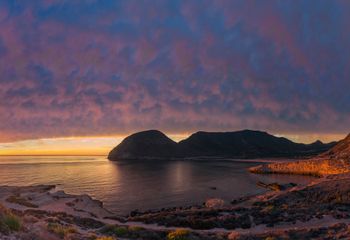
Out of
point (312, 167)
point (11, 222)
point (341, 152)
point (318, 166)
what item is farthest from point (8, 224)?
point (341, 152)

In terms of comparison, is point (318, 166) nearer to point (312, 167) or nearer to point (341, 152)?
point (312, 167)

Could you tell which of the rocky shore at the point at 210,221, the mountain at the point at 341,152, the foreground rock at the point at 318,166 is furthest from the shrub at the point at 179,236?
the mountain at the point at 341,152

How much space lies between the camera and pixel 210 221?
114 ft

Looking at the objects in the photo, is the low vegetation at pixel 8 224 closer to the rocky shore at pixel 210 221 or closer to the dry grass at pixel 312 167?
the rocky shore at pixel 210 221

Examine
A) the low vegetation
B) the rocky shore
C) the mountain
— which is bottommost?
the rocky shore

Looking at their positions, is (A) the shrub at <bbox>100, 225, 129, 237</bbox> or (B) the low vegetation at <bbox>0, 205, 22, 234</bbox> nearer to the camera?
(B) the low vegetation at <bbox>0, 205, 22, 234</bbox>

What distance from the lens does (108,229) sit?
103 feet

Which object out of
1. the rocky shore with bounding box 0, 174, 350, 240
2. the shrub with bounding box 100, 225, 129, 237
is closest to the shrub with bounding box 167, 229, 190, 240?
the rocky shore with bounding box 0, 174, 350, 240

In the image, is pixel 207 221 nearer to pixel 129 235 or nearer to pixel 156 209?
pixel 129 235

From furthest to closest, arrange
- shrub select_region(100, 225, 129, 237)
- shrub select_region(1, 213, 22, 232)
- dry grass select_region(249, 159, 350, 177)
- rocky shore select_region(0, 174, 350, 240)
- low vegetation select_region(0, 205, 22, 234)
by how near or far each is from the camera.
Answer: dry grass select_region(249, 159, 350, 177), shrub select_region(100, 225, 129, 237), rocky shore select_region(0, 174, 350, 240), shrub select_region(1, 213, 22, 232), low vegetation select_region(0, 205, 22, 234)

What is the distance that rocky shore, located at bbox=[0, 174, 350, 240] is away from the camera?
69.4 ft

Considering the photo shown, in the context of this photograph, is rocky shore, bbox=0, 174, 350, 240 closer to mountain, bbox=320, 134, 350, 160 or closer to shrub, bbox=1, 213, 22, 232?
shrub, bbox=1, 213, 22, 232

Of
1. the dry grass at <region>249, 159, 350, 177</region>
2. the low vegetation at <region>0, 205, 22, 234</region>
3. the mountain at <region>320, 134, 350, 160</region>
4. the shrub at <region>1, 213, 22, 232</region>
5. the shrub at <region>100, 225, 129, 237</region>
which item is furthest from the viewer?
the mountain at <region>320, 134, 350, 160</region>

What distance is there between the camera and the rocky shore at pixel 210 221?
2114 cm
